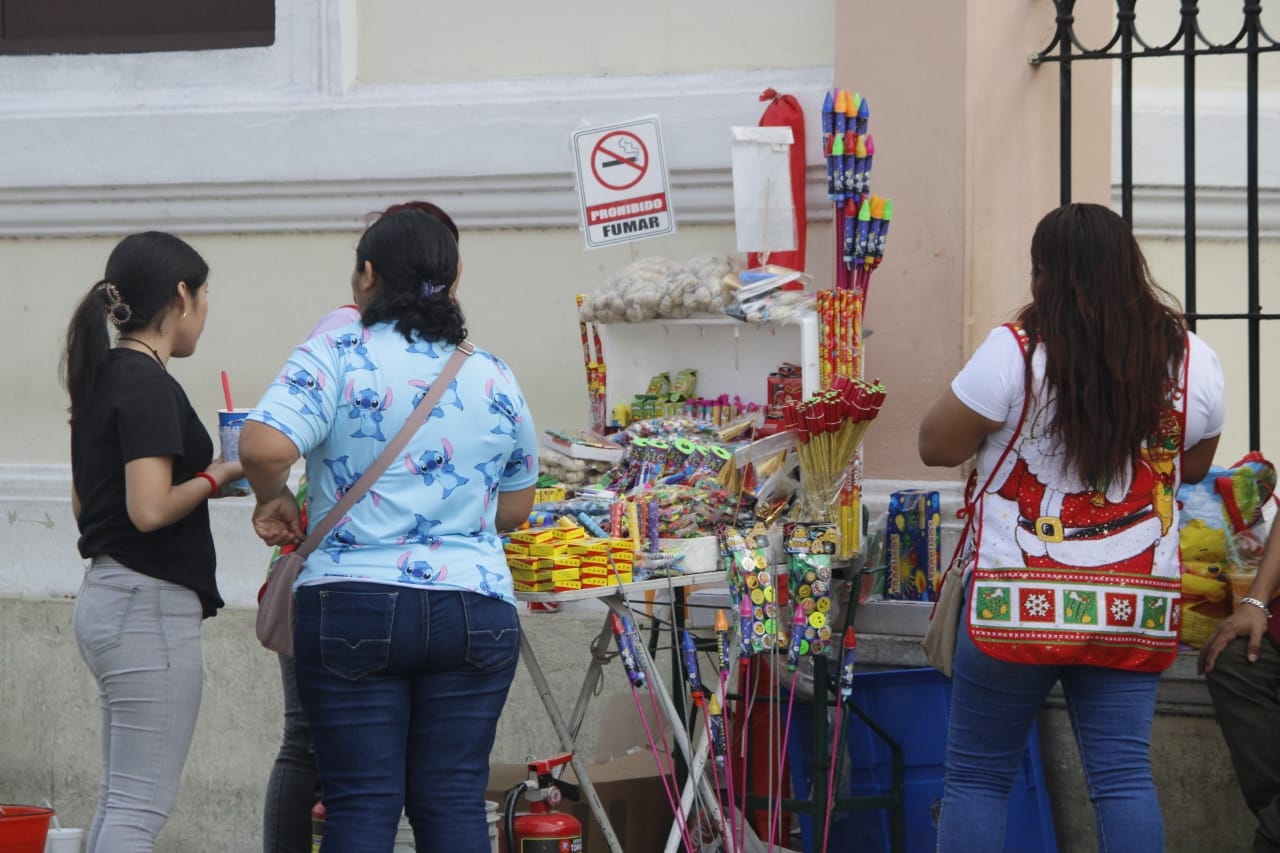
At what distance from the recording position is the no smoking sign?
4.65m

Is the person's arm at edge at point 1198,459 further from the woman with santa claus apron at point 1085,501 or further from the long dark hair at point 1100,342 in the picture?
the long dark hair at point 1100,342

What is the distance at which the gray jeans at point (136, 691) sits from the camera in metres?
3.57

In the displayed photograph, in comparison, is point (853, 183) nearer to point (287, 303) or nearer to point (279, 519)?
point (279, 519)

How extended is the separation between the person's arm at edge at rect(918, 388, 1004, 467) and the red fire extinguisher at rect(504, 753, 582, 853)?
1137mm

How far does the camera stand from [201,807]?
216 inches

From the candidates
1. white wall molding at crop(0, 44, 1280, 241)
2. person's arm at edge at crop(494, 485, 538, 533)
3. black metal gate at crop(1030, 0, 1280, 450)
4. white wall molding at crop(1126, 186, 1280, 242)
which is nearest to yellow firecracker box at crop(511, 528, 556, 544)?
person's arm at edge at crop(494, 485, 538, 533)

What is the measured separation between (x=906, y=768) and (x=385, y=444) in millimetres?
1784

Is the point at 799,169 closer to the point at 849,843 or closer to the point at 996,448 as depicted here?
A: the point at 996,448

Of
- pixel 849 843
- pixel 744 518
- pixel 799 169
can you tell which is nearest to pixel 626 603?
pixel 744 518

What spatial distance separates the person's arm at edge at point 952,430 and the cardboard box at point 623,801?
1316 mm

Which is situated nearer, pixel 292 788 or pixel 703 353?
pixel 292 788

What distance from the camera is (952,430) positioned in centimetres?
355

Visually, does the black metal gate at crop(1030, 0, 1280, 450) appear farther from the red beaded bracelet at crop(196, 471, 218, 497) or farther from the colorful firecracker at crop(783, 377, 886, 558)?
the red beaded bracelet at crop(196, 471, 218, 497)

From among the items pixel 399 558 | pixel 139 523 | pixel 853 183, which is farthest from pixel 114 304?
pixel 853 183
